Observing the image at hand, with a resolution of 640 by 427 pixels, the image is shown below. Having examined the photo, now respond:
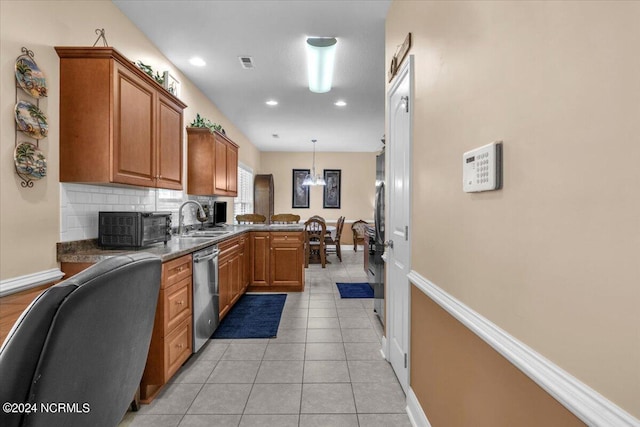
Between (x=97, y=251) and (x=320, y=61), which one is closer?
(x=97, y=251)

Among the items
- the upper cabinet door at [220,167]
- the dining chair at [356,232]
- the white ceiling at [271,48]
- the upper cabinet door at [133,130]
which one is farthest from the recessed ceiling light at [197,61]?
the dining chair at [356,232]

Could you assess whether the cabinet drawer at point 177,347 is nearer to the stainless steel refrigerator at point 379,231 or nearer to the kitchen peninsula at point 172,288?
the kitchen peninsula at point 172,288

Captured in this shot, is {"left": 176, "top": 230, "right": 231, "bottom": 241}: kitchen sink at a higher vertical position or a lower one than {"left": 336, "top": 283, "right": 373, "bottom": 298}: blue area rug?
higher

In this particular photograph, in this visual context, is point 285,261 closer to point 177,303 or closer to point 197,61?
point 177,303

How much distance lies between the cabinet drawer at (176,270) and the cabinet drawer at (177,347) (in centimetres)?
36

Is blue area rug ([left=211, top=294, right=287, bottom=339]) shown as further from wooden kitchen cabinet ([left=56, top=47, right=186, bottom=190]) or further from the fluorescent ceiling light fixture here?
the fluorescent ceiling light fixture

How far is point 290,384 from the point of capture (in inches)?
89.4

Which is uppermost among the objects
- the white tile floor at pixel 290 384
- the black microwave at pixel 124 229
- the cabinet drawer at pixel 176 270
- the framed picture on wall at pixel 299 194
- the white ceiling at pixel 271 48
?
the white ceiling at pixel 271 48

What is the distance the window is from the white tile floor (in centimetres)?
425

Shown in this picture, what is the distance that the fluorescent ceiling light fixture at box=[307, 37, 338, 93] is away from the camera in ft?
10.2

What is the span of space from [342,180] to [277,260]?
525 cm

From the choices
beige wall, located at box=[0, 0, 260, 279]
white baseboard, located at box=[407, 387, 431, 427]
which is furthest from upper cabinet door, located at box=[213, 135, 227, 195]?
white baseboard, located at box=[407, 387, 431, 427]

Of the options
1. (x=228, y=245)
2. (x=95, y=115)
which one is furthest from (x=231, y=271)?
(x=95, y=115)

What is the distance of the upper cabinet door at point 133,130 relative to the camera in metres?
2.14
